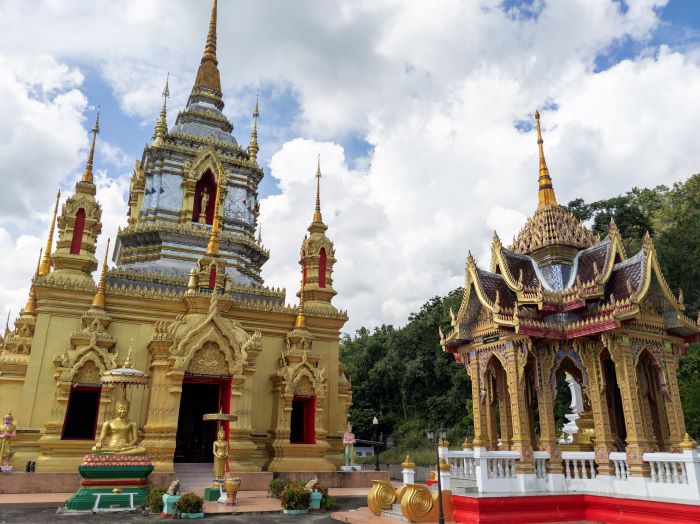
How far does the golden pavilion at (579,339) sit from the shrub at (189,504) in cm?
585

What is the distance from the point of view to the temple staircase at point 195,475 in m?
14.4

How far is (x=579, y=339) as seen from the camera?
10.5 m

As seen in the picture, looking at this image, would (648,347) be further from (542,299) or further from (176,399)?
(176,399)

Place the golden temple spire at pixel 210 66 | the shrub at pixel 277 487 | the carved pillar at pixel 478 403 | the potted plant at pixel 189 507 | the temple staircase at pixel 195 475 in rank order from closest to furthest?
the potted plant at pixel 189 507
the carved pillar at pixel 478 403
the shrub at pixel 277 487
the temple staircase at pixel 195 475
the golden temple spire at pixel 210 66

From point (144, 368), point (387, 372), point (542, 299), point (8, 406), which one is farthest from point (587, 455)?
point (387, 372)

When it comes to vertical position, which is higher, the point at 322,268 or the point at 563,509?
the point at 322,268

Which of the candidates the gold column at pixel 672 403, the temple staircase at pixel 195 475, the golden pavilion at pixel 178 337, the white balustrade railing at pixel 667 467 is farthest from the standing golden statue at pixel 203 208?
the white balustrade railing at pixel 667 467

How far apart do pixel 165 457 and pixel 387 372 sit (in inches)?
961

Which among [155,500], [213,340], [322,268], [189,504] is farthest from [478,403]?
[322,268]

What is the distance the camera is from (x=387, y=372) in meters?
37.8

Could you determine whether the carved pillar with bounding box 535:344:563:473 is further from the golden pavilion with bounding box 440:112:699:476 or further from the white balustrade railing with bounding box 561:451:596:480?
the white balustrade railing with bounding box 561:451:596:480

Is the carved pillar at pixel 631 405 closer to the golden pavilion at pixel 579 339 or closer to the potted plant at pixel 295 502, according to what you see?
the golden pavilion at pixel 579 339

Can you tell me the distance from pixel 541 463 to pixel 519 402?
118 centimetres

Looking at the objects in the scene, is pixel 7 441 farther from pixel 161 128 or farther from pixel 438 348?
pixel 438 348
